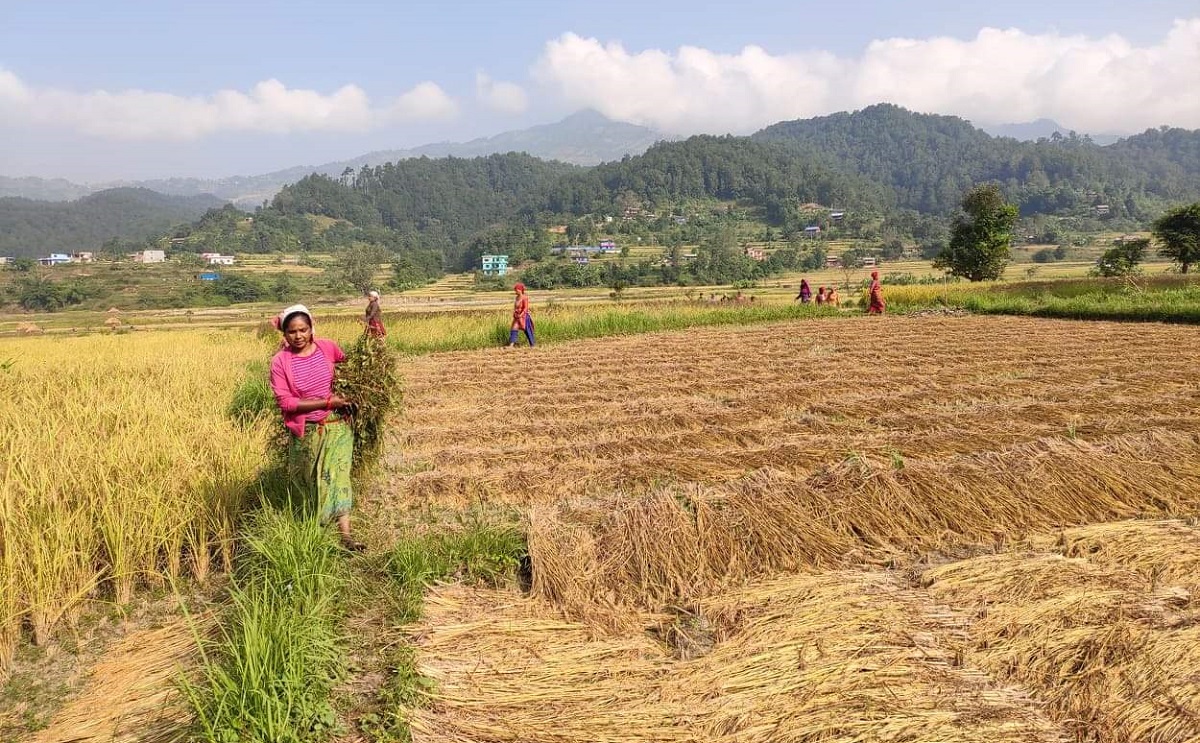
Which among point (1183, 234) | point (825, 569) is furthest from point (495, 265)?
point (825, 569)

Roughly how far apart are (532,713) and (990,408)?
6320 mm

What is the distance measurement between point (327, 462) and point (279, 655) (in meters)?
1.53

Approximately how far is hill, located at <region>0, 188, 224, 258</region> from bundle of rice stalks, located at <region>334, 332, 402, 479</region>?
562ft

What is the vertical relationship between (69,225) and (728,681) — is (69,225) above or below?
above

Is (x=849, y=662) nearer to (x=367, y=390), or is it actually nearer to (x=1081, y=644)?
(x=1081, y=644)

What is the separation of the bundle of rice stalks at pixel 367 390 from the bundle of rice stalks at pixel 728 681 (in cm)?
135

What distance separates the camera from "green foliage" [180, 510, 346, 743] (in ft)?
7.11

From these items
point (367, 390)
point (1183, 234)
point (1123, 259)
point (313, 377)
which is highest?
point (1183, 234)

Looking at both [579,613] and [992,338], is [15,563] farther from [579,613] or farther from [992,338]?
[992,338]

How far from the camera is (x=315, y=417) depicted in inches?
148

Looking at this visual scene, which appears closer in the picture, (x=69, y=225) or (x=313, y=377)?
(x=313, y=377)

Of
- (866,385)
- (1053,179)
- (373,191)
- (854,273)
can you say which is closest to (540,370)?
(866,385)

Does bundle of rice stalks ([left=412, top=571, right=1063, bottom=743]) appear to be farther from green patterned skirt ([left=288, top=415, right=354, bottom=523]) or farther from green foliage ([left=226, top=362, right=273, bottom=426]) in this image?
green foliage ([left=226, top=362, right=273, bottom=426])

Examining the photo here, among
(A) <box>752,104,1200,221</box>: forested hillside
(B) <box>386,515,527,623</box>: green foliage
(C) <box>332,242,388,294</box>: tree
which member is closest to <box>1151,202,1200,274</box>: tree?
(B) <box>386,515,527,623</box>: green foliage
